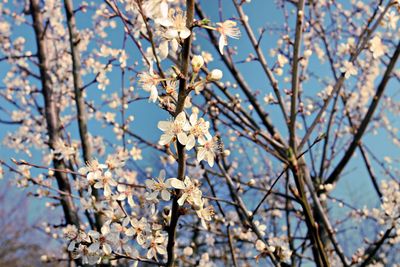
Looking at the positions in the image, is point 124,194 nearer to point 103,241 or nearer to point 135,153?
point 103,241

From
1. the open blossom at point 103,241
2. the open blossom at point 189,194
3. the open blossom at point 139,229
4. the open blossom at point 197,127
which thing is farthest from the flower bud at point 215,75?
the open blossom at point 103,241

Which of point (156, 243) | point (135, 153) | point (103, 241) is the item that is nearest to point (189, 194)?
point (156, 243)

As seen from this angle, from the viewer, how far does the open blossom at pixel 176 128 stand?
1146 mm

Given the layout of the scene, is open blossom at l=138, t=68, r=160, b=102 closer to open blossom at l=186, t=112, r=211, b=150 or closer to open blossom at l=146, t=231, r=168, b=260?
open blossom at l=186, t=112, r=211, b=150

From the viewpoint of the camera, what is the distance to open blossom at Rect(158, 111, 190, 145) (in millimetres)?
1146

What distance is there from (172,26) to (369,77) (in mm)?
5218

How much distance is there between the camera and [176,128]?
117cm

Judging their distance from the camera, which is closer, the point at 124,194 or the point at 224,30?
the point at 224,30

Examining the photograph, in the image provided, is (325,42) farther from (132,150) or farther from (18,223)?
(18,223)

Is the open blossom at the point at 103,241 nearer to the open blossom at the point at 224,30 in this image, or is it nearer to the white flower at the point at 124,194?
the white flower at the point at 124,194

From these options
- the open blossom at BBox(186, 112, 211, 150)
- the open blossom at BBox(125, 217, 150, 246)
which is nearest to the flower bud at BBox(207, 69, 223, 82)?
the open blossom at BBox(186, 112, 211, 150)

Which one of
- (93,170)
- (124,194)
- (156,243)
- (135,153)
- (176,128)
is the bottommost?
(156,243)

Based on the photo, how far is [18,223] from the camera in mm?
17641

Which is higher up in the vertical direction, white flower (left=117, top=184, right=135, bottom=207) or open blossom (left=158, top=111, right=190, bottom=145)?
white flower (left=117, top=184, right=135, bottom=207)
